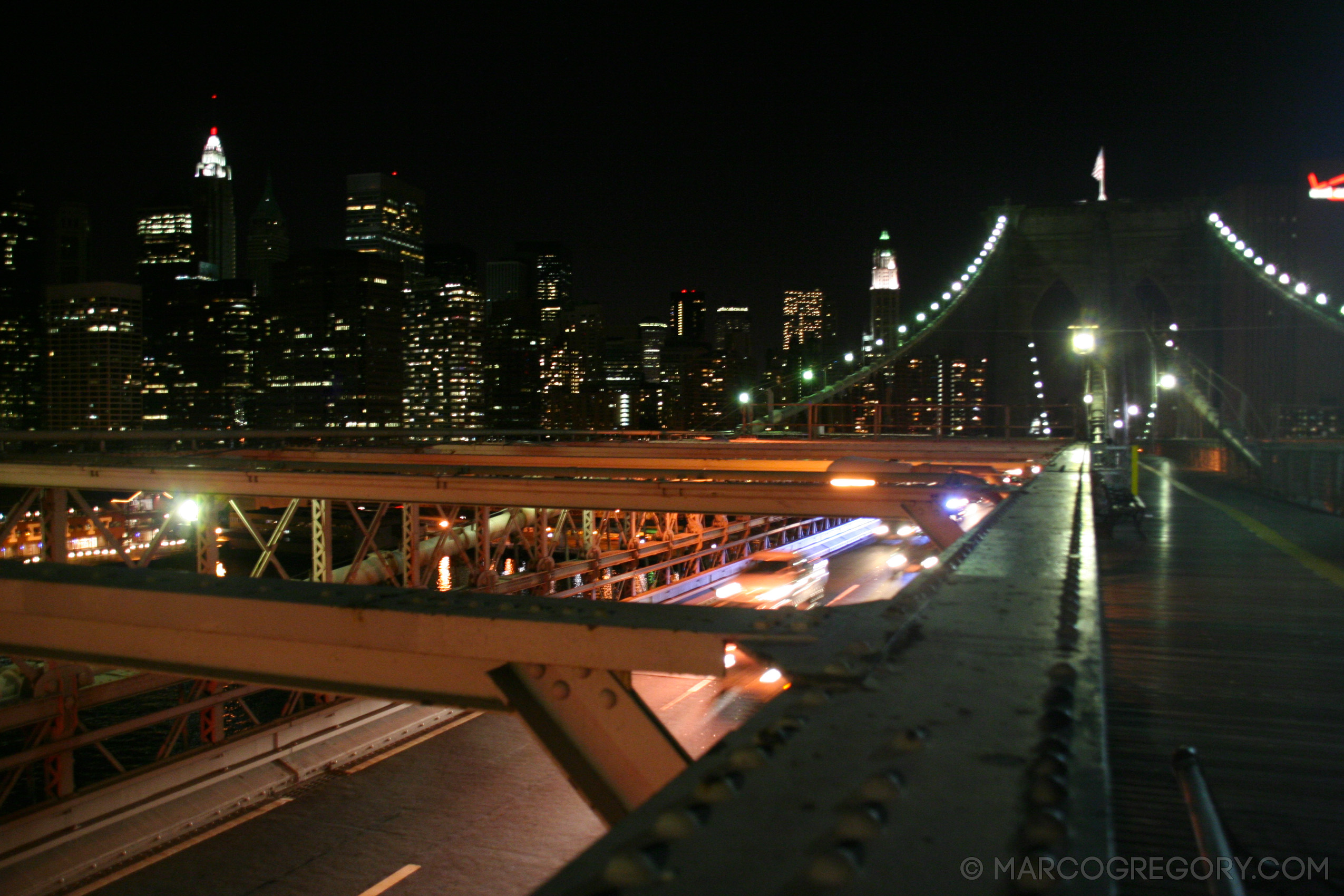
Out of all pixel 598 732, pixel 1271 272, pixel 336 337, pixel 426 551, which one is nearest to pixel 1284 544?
pixel 598 732

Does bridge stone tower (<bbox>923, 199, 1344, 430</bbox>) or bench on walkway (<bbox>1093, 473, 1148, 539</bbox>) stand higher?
bridge stone tower (<bbox>923, 199, 1344, 430</bbox>)

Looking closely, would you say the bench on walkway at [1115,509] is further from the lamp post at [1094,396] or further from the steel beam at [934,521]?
the lamp post at [1094,396]

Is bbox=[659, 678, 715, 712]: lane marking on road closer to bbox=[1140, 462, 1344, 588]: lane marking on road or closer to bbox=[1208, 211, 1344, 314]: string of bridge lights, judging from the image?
bbox=[1140, 462, 1344, 588]: lane marking on road

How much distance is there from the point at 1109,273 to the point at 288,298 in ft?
366

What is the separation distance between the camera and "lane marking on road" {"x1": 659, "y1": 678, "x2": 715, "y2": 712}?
16.4 metres

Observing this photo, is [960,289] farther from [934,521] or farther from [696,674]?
[696,674]

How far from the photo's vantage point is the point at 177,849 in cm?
1158

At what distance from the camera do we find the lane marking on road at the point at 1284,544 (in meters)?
8.56

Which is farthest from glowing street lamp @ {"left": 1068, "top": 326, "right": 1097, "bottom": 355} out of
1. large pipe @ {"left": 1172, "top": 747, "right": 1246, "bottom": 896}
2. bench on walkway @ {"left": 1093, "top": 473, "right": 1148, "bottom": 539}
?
large pipe @ {"left": 1172, "top": 747, "right": 1246, "bottom": 896}

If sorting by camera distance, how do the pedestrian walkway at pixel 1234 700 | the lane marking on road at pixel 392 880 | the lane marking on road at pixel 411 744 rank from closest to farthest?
the pedestrian walkway at pixel 1234 700, the lane marking on road at pixel 392 880, the lane marking on road at pixel 411 744

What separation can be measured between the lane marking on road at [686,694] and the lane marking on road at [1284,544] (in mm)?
8486

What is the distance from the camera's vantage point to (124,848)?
→ 11023 millimetres

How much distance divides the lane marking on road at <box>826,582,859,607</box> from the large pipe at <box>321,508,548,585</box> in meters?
7.94

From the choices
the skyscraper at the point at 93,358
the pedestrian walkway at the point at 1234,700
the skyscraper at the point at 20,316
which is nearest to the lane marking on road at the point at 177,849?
the pedestrian walkway at the point at 1234,700
